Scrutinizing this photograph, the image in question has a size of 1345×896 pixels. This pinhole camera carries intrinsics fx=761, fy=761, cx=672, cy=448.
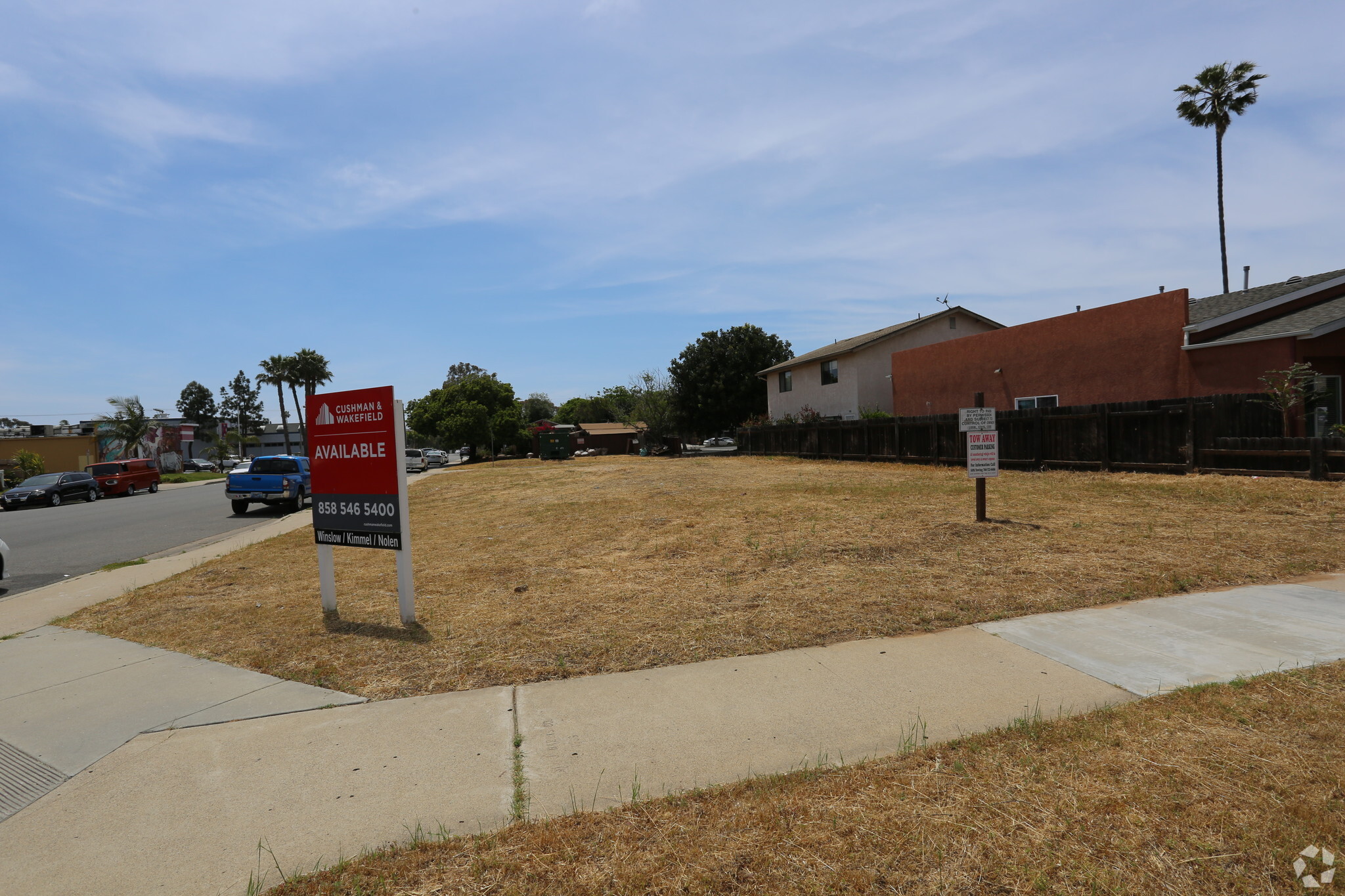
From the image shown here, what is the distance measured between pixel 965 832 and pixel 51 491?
38997mm

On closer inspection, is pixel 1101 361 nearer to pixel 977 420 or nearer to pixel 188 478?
pixel 977 420

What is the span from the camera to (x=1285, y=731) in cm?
391

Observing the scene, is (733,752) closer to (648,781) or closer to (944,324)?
(648,781)

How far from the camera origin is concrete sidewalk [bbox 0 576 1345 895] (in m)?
3.40

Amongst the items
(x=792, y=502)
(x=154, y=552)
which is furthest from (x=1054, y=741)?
(x=154, y=552)

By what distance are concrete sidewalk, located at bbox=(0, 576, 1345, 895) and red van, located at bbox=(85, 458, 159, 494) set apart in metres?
38.5

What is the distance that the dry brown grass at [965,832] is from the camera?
9.39ft

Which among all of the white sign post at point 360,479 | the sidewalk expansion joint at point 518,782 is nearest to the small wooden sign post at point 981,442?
the white sign post at point 360,479

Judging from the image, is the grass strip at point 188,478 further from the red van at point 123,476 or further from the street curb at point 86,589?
the street curb at point 86,589

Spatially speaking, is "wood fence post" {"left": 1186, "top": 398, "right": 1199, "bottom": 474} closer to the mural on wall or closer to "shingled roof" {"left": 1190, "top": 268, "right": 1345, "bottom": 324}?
"shingled roof" {"left": 1190, "top": 268, "right": 1345, "bottom": 324}

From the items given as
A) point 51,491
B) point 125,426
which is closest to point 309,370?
point 125,426

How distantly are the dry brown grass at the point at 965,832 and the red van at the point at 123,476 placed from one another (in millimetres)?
40785

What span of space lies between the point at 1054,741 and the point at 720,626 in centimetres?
285

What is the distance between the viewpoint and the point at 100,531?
18.6m
